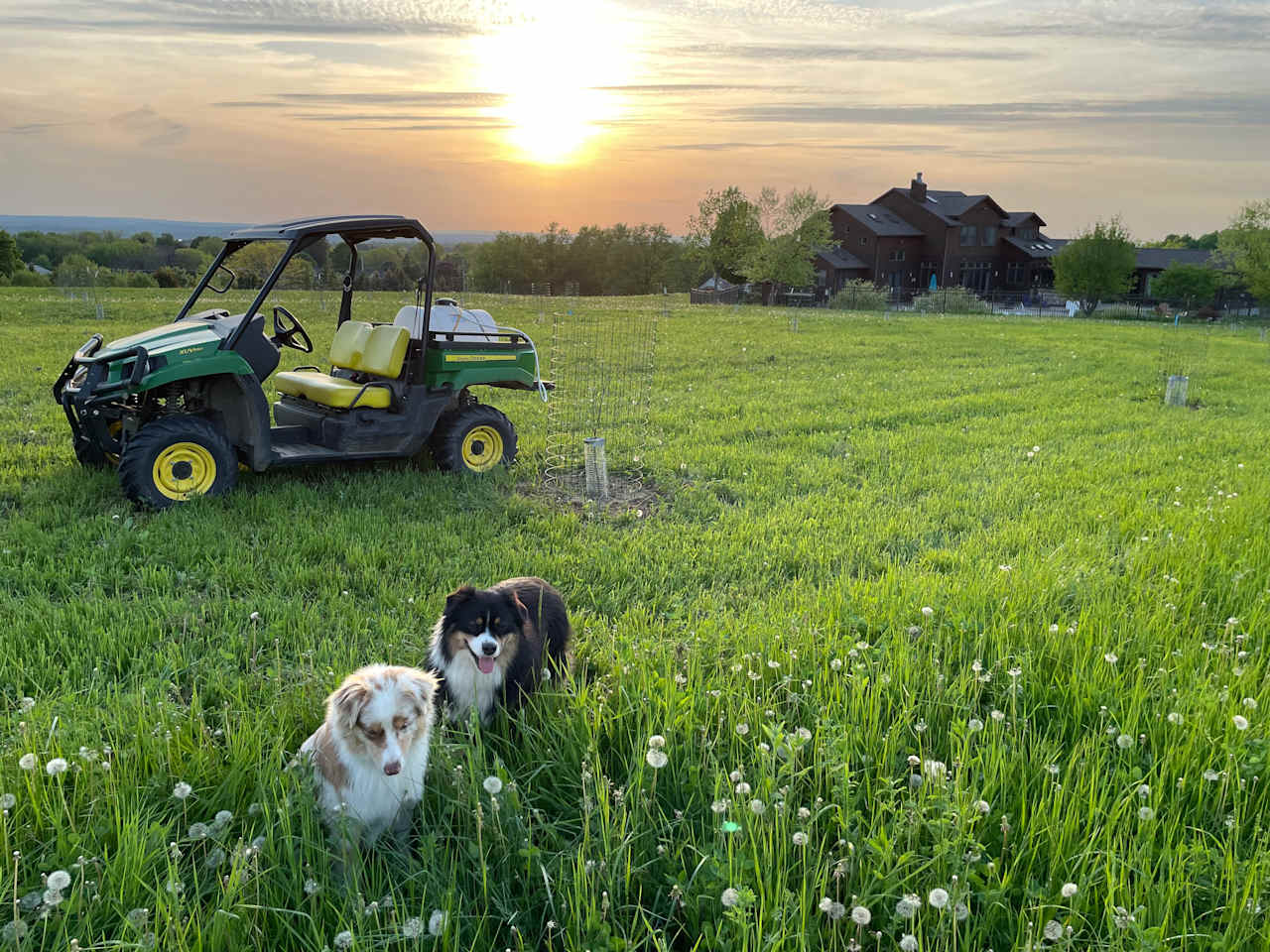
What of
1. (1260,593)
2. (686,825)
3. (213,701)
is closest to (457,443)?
(213,701)

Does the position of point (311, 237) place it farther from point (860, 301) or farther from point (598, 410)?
point (860, 301)

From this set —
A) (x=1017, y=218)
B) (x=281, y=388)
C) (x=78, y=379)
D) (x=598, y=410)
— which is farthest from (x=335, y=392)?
(x=1017, y=218)

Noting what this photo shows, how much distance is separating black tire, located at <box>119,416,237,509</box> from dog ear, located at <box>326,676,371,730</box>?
4683 millimetres

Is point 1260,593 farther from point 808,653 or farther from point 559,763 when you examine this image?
point 559,763

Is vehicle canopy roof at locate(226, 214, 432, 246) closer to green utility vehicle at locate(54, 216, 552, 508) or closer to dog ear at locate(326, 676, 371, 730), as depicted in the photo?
green utility vehicle at locate(54, 216, 552, 508)

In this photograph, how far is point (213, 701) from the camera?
12.9 ft

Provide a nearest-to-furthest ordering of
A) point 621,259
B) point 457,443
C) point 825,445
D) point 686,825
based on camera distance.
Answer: point 686,825 < point 457,443 < point 825,445 < point 621,259

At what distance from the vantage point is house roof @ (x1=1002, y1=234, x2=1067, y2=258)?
67438 mm

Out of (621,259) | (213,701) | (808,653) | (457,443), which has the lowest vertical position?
(213,701)

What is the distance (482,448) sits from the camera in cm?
825

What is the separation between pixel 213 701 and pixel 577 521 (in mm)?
3349

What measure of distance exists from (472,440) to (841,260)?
60.0m

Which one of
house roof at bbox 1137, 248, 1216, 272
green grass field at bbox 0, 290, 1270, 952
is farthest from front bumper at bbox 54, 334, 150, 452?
house roof at bbox 1137, 248, 1216, 272

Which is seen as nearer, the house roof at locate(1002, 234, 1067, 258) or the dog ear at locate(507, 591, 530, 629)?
the dog ear at locate(507, 591, 530, 629)
